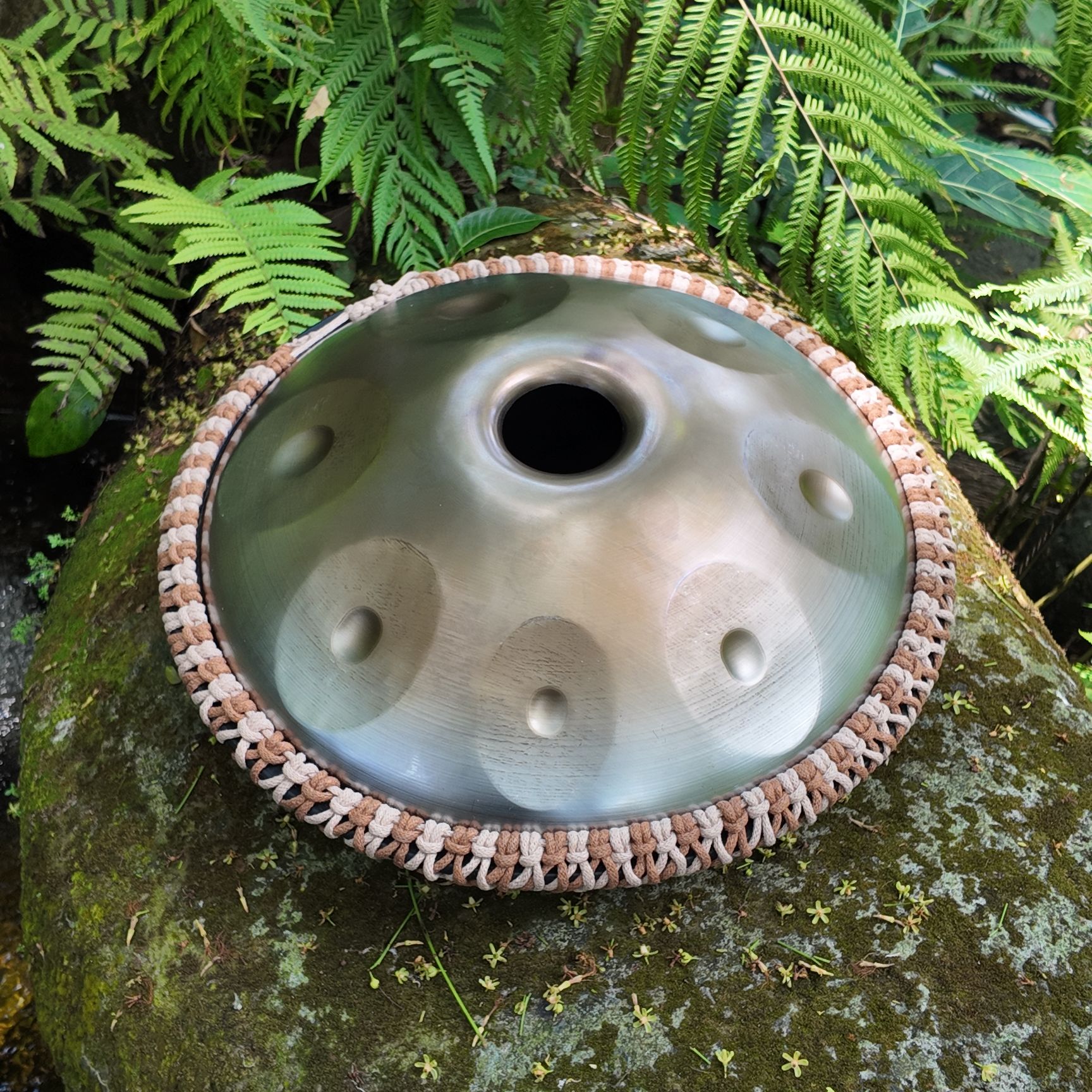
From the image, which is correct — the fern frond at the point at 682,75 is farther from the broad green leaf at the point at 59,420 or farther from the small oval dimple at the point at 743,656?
the broad green leaf at the point at 59,420

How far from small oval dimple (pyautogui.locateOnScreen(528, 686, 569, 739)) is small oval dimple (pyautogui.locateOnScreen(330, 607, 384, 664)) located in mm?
301

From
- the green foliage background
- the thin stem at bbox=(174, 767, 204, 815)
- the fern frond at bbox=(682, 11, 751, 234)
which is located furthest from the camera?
the thin stem at bbox=(174, 767, 204, 815)

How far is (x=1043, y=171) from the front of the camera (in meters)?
2.66

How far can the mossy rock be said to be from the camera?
1.71 metres

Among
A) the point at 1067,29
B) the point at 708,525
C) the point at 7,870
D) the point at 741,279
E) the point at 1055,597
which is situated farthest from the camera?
the point at 1055,597

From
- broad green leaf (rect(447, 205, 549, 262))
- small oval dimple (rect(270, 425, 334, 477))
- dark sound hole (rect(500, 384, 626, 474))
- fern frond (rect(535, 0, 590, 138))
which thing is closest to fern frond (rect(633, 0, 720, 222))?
fern frond (rect(535, 0, 590, 138))

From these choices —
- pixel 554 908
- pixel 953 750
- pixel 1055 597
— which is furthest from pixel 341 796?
pixel 1055 597

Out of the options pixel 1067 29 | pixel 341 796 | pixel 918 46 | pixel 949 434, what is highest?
pixel 1067 29

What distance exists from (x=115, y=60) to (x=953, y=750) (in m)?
3.32

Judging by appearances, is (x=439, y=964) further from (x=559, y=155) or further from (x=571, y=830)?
(x=559, y=155)

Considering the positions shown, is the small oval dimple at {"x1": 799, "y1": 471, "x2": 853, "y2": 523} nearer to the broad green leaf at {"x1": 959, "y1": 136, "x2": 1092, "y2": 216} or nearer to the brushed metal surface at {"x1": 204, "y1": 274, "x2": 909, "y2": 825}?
the brushed metal surface at {"x1": 204, "y1": 274, "x2": 909, "y2": 825}

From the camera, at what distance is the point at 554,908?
1863 mm

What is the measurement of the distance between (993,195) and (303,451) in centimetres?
266

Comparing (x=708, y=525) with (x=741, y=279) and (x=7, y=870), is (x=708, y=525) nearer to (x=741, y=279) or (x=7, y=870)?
(x=741, y=279)
